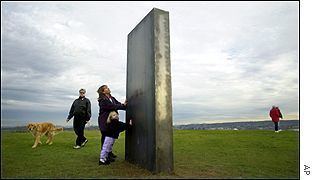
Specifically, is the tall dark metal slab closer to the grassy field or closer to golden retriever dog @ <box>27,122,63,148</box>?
the grassy field

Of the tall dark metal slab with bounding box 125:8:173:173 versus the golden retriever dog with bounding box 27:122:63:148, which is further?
the golden retriever dog with bounding box 27:122:63:148

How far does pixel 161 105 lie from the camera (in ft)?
18.9

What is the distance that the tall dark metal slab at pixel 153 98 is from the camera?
570cm

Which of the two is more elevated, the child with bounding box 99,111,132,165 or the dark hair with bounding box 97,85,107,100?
the dark hair with bounding box 97,85,107,100

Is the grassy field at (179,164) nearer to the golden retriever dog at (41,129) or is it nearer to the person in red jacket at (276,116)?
the golden retriever dog at (41,129)


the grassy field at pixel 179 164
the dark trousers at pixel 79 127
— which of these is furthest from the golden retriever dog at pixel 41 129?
the grassy field at pixel 179 164

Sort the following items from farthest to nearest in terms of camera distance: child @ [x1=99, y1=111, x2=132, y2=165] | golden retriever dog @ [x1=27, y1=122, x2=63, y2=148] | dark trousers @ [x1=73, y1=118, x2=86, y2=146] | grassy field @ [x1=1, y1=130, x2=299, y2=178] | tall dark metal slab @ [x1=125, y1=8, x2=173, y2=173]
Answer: golden retriever dog @ [x1=27, y1=122, x2=63, y2=148], dark trousers @ [x1=73, y1=118, x2=86, y2=146], child @ [x1=99, y1=111, x2=132, y2=165], tall dark metal slab @ [x1=125, y1=8, x2=173, y2=173], grassy field @ [x1=1, y1=130, x2=299, y2=178]

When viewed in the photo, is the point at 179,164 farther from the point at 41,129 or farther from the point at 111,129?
the point at 41,129

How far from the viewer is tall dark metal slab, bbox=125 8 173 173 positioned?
18.7 feet

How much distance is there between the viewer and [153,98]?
5.80 m

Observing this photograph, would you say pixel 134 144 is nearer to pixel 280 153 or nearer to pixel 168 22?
pixel 168 22

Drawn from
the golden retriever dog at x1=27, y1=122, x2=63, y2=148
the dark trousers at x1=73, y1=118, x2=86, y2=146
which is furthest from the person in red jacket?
the golden retriever dog at x1=27, y1=122, x2=63, y2=148

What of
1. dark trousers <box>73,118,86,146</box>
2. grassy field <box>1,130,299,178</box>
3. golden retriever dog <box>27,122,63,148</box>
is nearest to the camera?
grassy field <box>1,130,299,178</box>

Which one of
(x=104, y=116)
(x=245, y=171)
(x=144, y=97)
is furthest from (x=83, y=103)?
(x=245, y=171)
